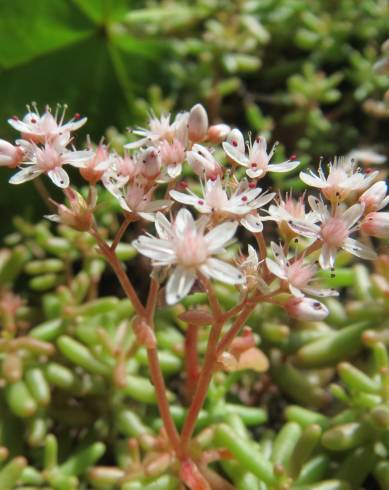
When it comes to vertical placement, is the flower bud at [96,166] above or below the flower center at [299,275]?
above

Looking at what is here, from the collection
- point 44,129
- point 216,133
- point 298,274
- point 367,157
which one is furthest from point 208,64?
point 298,274

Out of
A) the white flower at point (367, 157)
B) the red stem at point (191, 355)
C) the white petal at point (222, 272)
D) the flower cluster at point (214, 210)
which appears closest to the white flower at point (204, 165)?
the flower cluster at point (214, 210)

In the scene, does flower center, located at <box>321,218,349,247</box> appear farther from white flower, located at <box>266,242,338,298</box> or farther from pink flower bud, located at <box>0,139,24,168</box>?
pink flower bud, located at <box>0,139,24,168</box>

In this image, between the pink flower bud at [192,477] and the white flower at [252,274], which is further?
the pink flower bud at [192,477]

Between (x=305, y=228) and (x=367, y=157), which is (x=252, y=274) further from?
(x=367, y=157)

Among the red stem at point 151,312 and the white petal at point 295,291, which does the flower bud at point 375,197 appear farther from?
the red stem at point 151,312

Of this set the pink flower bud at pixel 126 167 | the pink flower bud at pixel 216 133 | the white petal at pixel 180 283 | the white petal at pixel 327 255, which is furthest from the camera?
the pink flower bud at pixel 216 133

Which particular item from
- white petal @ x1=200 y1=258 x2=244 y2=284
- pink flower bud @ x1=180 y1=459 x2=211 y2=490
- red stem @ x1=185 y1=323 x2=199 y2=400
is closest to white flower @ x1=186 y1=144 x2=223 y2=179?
white petal @ x1=200 y1=258 x2=244 y2=284
